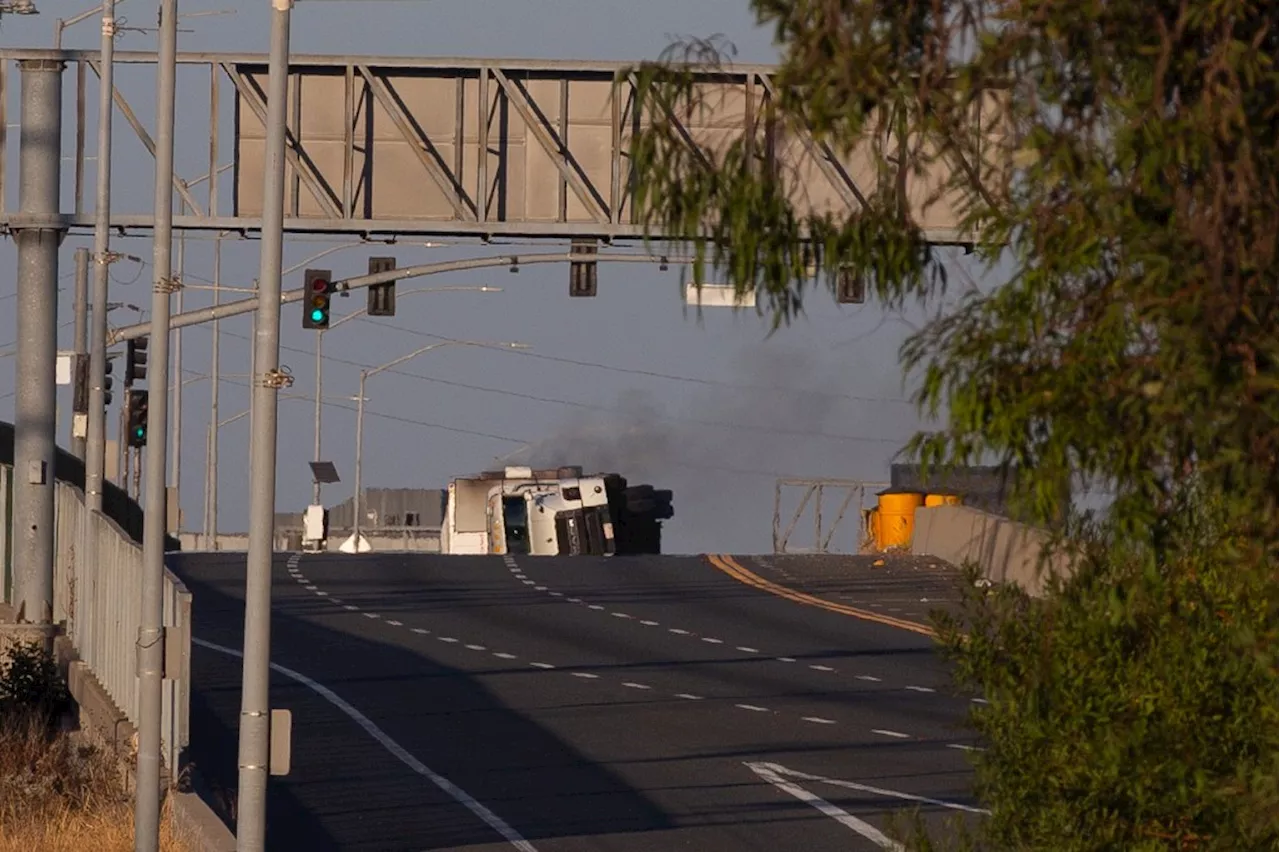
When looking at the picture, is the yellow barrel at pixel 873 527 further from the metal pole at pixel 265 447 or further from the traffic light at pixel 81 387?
the metal pole at pixel 265 447

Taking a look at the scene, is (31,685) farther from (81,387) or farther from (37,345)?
(81,387)

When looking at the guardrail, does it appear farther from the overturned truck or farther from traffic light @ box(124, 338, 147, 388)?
the overturned truck

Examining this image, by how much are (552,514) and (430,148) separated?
2455cm

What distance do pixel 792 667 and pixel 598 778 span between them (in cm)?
976

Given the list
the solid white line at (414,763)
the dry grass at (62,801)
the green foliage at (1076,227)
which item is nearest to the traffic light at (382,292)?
the solid white line at (414,763)

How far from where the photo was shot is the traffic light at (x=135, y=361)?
42.7 metres

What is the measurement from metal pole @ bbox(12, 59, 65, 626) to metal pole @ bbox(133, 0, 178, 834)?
25.0 feet

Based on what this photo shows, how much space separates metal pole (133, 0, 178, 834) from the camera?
16.8 meters

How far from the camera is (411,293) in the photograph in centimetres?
4400

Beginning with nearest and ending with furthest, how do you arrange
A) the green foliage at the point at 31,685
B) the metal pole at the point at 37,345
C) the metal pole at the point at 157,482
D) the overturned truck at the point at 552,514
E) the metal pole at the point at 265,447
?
the metal pole at the point at 265,447 < the metal pole at the point at 157,482 < the green foliage at the point at 31,685 < the metal pole at the point at 37,345 < the overturned truck at the point at 552,514

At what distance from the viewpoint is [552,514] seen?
5872 cm

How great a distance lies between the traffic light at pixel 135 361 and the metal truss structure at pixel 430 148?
8103mm

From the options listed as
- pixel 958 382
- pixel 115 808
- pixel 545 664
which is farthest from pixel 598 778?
pixel 958 382

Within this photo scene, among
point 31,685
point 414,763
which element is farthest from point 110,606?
point 31,685
